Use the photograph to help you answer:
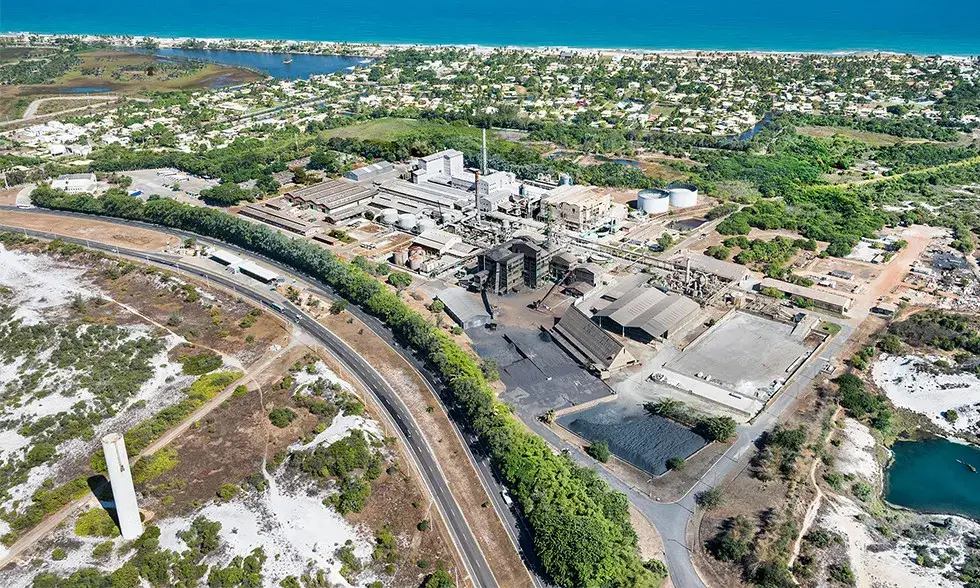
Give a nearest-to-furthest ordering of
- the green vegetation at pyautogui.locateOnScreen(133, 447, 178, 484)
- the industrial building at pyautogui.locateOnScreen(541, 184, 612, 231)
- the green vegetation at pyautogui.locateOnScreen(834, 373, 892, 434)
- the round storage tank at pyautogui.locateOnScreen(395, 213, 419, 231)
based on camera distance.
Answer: the green vegetation at pyautogui.locateOnScreen(133, 447, 178, 484)
the green vegetation at pyautogui.locateOnScreen(834, 373, 892, 434)
the industrial building at pyautogui.locateOnScreen(541, 184, 612, 231)
the round storage tank at pyautogui.locateOnScreen(395, 213, 419, 231)

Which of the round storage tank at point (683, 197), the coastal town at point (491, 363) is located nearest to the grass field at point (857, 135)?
the coastal town at point (491, 363)

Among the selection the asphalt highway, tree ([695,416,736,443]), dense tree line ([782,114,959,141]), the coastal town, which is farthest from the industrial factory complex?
dense tree line ([782,114,959,141])

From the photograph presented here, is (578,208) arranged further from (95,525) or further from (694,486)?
(95,525)

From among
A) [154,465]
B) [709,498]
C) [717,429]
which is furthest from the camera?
[717,429]

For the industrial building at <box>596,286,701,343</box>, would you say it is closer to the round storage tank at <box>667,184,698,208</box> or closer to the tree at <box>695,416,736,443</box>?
the tree at <box>695,416,736,443</box>

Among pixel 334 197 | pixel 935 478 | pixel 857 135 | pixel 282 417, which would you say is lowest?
pixel 282 417

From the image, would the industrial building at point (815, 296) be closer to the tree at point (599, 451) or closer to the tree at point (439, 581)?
the tree at point (599, 451)

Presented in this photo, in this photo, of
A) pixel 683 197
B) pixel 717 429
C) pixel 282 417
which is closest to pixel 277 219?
pixel 282 417
